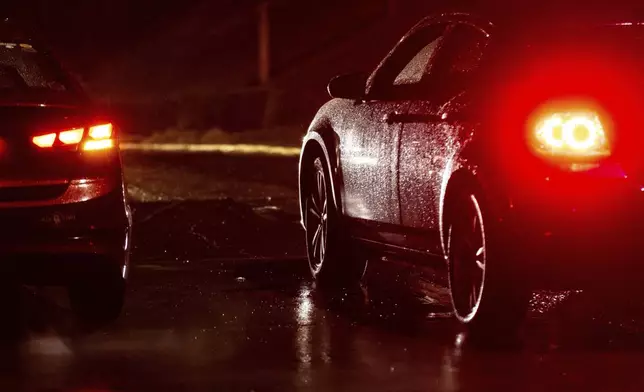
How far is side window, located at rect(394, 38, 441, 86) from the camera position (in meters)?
9.47

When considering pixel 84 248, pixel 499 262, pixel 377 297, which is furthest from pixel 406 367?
pixel 377 297

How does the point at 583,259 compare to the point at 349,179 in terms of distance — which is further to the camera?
the point at 349,179

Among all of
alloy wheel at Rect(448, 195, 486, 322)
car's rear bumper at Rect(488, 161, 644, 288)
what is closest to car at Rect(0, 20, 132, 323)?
alloy wheel at Rect(448, 195, 486, 322)

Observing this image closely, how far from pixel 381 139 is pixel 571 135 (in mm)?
1832

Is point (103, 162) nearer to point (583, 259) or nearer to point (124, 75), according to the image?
point (583, 259)

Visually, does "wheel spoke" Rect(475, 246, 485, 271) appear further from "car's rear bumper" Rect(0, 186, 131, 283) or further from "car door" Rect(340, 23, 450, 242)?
"car's rear bumper" Rect(0, 186, 131, 283)

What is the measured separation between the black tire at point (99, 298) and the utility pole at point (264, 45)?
102ft

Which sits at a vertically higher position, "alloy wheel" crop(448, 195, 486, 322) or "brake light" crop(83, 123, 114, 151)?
"brake light" crop(83, 123, 114, 151)

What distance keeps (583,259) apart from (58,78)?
3113 millimetres

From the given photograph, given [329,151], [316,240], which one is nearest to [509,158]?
[329,151]

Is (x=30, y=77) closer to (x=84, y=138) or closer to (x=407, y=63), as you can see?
(x=84, y=138)

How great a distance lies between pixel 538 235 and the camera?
782 centimetres

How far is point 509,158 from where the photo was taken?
798 cm

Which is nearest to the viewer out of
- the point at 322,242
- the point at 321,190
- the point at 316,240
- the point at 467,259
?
the point at 467,259
